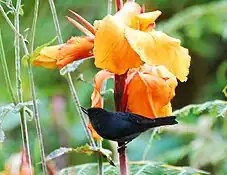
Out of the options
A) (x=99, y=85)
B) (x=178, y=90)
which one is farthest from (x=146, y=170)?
(x=178, y=90)

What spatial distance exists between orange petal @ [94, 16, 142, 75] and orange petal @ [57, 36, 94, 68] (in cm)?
3

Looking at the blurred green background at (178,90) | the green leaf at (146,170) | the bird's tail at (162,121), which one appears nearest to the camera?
the bird's tail at (162,121)

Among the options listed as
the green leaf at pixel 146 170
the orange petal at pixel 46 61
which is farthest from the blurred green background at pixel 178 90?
the orange petal at pixel 46 61

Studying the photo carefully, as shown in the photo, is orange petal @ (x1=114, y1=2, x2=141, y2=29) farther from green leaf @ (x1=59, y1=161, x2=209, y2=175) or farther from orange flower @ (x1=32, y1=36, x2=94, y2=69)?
green leaf @ (x1=59, y1=161, x2=209, y2=175)

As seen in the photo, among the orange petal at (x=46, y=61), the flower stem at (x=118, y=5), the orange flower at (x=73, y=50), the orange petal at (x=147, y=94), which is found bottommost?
the orange petal at (x=147, y=94)

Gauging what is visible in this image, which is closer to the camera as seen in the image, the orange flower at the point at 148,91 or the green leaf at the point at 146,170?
the orange flower at the point at 148,91

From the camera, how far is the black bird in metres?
0.45

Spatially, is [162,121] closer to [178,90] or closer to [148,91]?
[148,91]

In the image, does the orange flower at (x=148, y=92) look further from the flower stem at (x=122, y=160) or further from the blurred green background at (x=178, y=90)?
the blurred green background at (x=178, y=90)

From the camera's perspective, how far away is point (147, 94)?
486 mm

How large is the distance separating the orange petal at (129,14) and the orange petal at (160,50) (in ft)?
0.04

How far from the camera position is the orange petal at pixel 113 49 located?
0.45 meters

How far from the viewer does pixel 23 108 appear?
1.70 feet

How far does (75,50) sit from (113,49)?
1.8 inches
